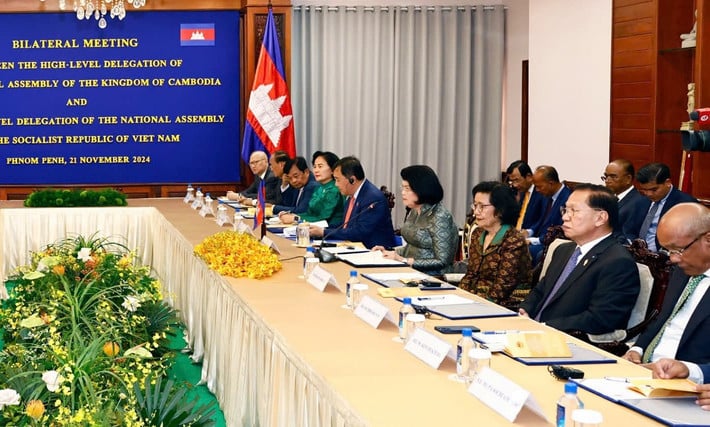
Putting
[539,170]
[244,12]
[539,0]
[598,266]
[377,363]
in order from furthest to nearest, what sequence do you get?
1. [244,12]
2. [539,0]
3. [539,170]
4. [598,266]
5. [377,363]

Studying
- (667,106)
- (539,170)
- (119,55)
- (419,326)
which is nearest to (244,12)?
(119,55)

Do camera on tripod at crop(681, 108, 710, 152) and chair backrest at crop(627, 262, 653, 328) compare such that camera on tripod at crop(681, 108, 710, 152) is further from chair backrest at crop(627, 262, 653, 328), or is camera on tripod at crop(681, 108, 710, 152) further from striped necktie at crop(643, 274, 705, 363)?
striped necktie at crop(643, 274, 705, 363)

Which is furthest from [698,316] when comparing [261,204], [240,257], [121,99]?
[121,99]

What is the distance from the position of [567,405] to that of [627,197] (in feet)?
15.1

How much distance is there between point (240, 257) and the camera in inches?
172

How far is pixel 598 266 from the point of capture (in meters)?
3.62

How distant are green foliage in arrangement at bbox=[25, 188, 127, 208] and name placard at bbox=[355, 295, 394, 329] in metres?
5.43

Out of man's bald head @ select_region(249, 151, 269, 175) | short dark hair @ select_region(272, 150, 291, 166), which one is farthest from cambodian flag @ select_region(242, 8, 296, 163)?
short dark hair @ select_region(272, 150, 291, 166)

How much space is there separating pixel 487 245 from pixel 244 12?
6.14m

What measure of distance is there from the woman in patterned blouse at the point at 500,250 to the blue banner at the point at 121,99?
6.06m

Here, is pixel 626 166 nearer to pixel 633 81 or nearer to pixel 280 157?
pixel 633 81

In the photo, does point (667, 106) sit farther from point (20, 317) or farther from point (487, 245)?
point (20, 317)

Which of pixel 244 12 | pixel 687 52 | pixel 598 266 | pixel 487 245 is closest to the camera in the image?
pixel 598 266

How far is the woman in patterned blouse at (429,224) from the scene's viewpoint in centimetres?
507
